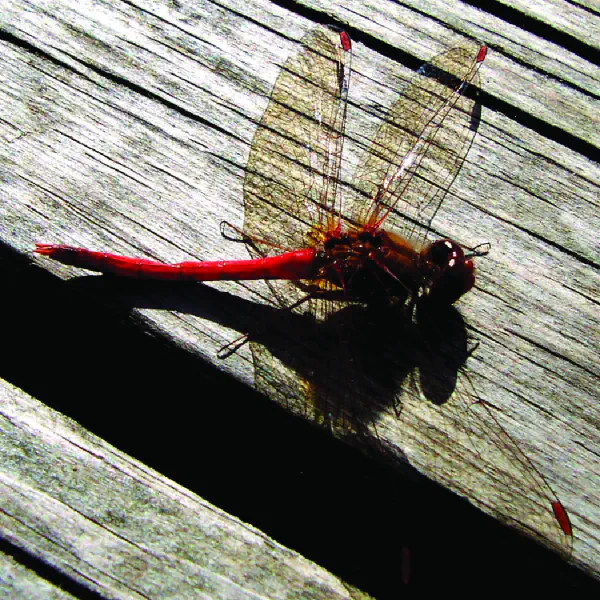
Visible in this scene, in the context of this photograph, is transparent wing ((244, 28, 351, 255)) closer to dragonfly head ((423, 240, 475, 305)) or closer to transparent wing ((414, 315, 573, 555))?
dragonfly head ((423, 240, 475, 305))

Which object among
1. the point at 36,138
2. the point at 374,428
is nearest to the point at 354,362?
the point at 374,428

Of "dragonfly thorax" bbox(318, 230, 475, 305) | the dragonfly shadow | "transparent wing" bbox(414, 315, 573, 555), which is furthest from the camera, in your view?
"dragonfly thorax" bbox(318, 230, 475, 305)

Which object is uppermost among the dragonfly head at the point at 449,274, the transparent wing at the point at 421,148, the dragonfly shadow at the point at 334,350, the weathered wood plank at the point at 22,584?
the transparent wing at the point at 421,148

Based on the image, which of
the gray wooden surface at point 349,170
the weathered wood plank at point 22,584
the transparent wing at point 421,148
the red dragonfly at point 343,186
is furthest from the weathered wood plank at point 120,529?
the transparent wing at point 421,148

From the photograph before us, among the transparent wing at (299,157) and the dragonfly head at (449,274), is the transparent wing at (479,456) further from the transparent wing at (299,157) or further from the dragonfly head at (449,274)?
the transparent wing at (299,157)

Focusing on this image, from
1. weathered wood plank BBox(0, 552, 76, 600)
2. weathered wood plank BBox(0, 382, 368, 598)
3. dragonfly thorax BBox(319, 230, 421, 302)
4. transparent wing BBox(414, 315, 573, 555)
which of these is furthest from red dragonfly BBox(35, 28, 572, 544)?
weathered wood plank BBox(0, 552, 76, 600)

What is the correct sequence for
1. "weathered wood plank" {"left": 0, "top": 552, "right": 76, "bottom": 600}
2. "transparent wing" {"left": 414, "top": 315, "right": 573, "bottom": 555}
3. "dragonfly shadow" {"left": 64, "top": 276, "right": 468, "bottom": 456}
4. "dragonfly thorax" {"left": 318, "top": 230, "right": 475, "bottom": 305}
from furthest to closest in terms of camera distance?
1. "dragonfly thorax" {"left": 318, "top": 230, "right": 475, "bottom": 305}
2. "dragonfly shadow" {"left": 64, "top": 276, "right": 468, "bottom": 456}
3. "transparent wing" {"left": 414, "top": 315, "right": 573, "bottom": 555}
4. "weathered wood plank" {"left": 0, "top": 552, "right": 76, "bottom": 600}

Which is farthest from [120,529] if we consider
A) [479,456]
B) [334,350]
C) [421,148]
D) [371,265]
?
[421,148]

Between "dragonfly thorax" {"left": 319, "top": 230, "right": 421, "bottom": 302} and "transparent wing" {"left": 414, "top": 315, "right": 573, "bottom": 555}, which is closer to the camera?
"transparent wing" {"left": 414, "top": 315, "right": 573, "bottom": 555}
